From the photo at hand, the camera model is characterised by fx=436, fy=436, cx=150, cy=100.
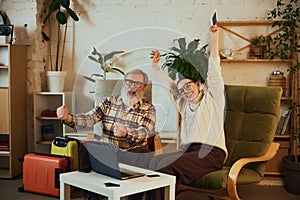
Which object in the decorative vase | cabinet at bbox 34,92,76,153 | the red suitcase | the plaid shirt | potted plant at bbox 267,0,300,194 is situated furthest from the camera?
cabinet at bbox 34,92,76,153

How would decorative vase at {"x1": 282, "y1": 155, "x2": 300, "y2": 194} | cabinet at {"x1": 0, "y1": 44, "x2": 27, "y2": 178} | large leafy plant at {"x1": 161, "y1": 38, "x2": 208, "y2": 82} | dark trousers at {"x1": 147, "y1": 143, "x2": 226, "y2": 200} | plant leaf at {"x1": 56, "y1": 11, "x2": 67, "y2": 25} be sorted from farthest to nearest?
plant leaf at {"x1": 56, "y1": 11, "x2": 67, "y2": 25}
cabinet at {"x1": 0, "y1": 44, "x2": 27, "y2": 178}
decorative vase at {"x1": 282, "y1": 155, "x2": 300, "y2": 194}
large leafy plant at {"x1": 161, "y1": 38, "x2": 208, "y2": 82}
dark trousers at {"x1": 147, "y1": 143, "x2": 226, "y2": 200}

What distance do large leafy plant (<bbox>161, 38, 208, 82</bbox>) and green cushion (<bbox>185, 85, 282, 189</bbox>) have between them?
14.3 inches

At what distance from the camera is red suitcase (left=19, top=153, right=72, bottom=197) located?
142 inches

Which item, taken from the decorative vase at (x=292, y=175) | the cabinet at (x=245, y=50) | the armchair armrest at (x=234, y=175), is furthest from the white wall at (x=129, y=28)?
the armchair armrest at (x=234, y=175)

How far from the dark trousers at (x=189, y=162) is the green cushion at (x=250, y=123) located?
11cm

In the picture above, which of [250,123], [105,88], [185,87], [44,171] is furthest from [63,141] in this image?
[250,123]

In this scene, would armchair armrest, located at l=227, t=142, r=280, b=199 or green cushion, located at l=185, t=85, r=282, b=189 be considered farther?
green cushion, located at l=185, t=85, r=282, b=189

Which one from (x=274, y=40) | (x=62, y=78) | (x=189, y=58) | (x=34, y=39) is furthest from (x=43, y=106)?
(x=274, y=40)

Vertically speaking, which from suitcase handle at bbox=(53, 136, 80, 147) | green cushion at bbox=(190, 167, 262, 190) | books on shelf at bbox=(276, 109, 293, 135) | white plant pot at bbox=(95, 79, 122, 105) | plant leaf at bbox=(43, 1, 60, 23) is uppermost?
plant leaf at bbox=(43, 1, 60, 23)

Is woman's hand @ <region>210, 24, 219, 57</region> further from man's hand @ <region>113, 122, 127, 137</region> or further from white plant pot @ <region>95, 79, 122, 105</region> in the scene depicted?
white plant pot @ <region>95, 79, 122, 105</region>

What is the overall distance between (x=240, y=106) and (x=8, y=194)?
210 cm

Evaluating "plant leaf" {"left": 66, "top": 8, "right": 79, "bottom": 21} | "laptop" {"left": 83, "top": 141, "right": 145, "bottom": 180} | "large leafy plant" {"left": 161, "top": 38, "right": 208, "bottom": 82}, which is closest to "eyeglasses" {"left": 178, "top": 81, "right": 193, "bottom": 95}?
"large leafy plant" {"left": 161, "top": 38, "right": 208, "bottom": 82}

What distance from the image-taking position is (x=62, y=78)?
4562 millimetres

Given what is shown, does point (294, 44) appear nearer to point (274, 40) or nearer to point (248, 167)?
point (274, 40)
